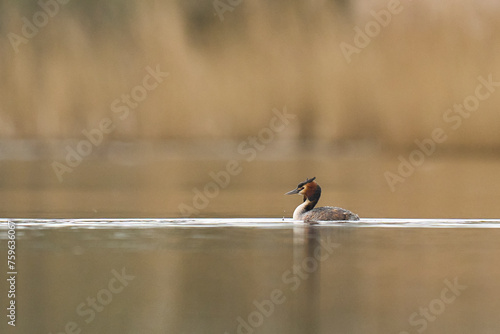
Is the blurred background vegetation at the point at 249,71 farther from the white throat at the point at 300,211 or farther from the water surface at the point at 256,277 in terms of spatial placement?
the water surface at the point at 256,277

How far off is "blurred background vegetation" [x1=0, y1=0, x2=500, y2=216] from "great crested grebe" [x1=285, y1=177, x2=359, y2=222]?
59070mm

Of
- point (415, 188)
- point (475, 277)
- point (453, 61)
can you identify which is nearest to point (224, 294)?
point (475, 277)

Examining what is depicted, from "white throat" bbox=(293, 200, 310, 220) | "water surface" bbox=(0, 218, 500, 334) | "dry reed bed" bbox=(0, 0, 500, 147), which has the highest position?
"dry reed bed" bbox=(0, 0, 500, 147)

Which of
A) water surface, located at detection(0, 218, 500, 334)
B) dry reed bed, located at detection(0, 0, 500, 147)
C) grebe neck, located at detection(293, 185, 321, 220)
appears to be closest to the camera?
water surface, located at detection(0, 218, 500, 334)

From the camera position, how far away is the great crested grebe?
17156 mm

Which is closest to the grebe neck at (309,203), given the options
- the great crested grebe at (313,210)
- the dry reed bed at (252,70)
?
the great crested grebe at (313,210)

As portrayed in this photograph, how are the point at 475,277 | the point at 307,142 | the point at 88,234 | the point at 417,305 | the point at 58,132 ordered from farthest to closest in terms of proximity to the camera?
the point at 58,132
the point at 307,142
the point at 88,234
the point at 475,277
the point at 417,305

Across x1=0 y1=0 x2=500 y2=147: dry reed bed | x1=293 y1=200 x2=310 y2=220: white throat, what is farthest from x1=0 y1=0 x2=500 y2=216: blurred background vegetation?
x1=293 y1=200 x2=310 y2=220: white throat

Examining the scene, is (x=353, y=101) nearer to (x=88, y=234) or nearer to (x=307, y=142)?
(x=307, y=142)

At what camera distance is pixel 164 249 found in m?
14.2

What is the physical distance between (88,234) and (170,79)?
72.4 m

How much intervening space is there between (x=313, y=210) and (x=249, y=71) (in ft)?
238

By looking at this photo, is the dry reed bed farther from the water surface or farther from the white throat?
the water surface

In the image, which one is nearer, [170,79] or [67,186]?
[67,186]
